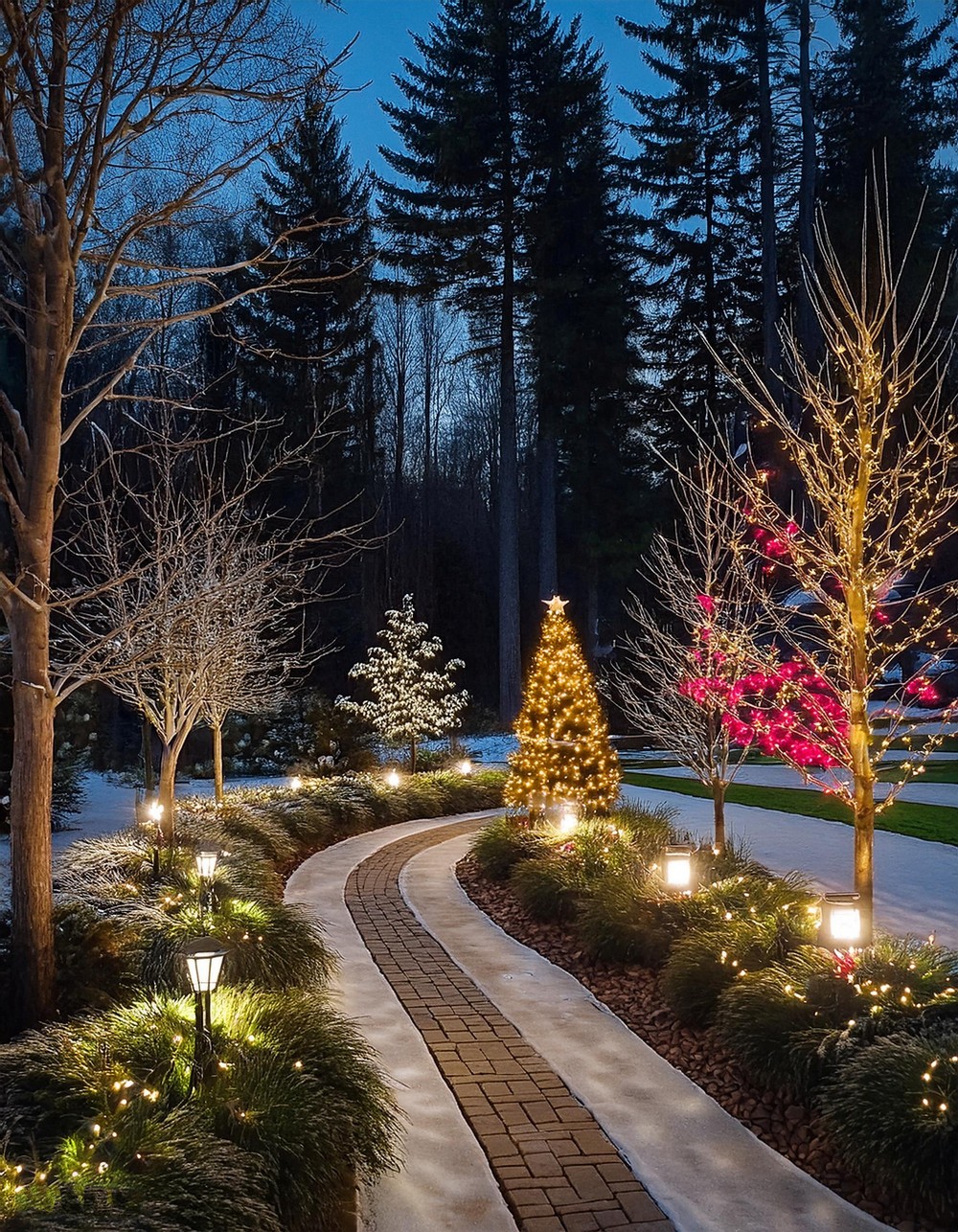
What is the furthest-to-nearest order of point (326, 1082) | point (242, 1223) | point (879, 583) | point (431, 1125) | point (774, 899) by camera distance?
1. point (774, 899)
2. point (879, 583)
3. point (431, 1125)
4. point (326, 1082)
5. point (242, 1223)

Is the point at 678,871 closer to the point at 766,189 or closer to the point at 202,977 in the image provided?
the point at 202,977

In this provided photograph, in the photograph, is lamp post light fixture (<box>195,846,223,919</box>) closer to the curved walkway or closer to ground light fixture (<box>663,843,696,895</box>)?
the curved walkway

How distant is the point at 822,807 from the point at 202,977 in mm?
11667

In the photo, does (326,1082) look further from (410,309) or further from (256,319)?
(410,309)

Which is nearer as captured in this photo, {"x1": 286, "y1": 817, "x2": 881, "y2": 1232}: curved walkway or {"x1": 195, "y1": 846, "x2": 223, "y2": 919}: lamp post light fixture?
{"x1": 286, "y1": 817, "x2": 881, "y2": 1232}: curved walkway

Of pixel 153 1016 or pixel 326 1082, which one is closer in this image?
pixel 326 1082

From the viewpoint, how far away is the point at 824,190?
25.2 m

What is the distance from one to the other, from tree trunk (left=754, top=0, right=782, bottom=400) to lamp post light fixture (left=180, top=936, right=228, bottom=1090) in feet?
70.8

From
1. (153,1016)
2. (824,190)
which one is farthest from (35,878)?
(824,190)

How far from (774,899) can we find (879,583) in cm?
240

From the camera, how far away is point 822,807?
14.1 m

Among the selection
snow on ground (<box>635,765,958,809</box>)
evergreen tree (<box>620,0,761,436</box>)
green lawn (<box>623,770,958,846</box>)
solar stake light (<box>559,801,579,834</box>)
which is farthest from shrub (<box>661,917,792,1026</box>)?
evergreen tree (<box>620,0,761,436</box>)

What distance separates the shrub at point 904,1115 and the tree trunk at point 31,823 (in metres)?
4.01

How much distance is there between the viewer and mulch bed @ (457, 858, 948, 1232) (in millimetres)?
4113
